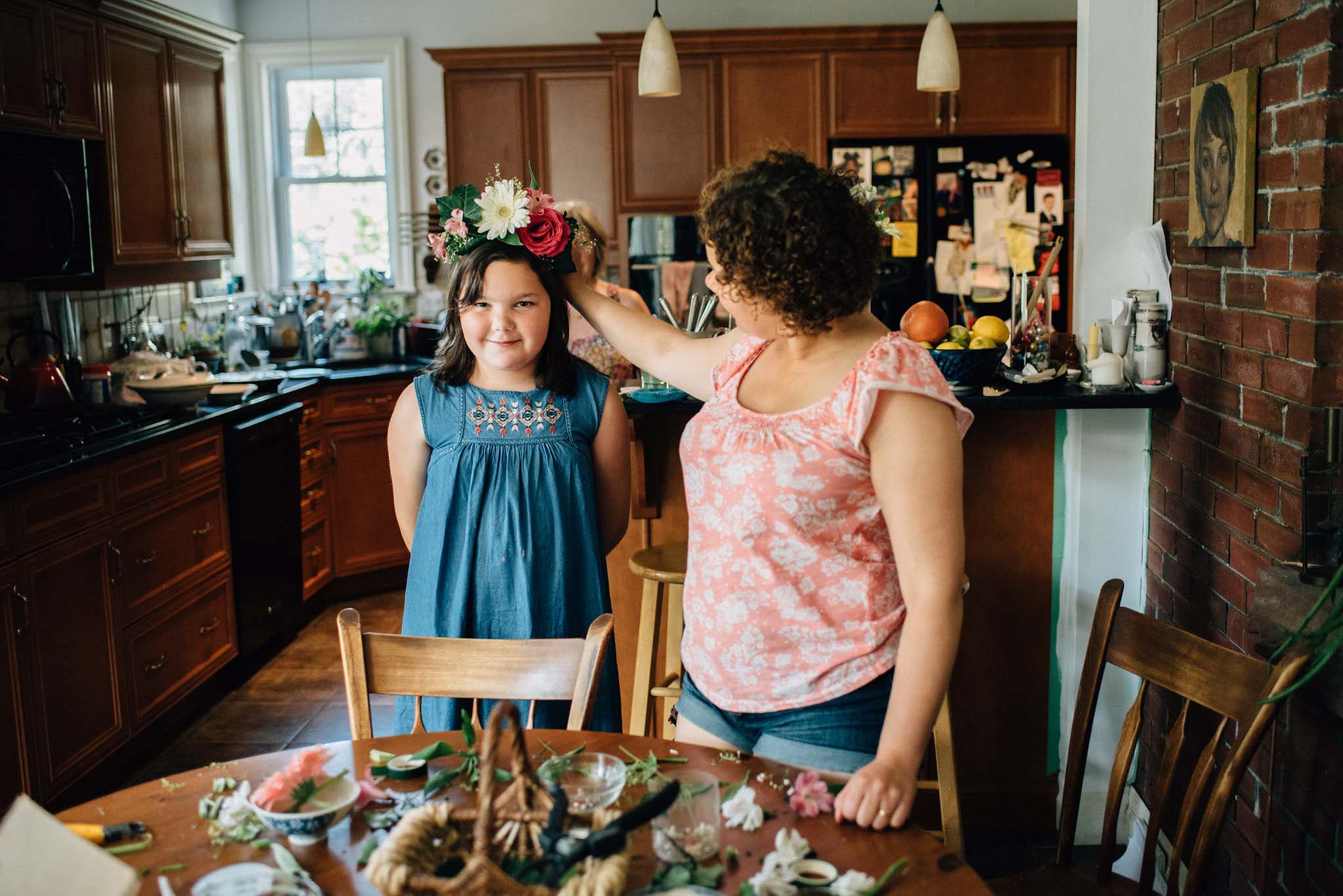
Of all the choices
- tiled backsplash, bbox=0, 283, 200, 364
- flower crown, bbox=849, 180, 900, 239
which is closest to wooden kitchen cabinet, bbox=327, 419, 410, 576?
tiled backsplash, bbox=0, 283, 200, 364

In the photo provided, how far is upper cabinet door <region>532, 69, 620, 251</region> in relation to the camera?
5645mm

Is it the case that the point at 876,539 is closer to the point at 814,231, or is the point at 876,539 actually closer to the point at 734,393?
the point at 734,393

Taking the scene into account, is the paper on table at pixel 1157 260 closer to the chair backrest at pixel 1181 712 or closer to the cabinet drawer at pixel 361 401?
the chair backrest at pixel 1181 712

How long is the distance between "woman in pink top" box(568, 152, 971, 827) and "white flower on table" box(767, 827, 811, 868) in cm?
9

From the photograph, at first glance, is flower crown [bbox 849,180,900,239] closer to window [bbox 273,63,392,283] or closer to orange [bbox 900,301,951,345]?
orange [bbox 900,301,951,345]

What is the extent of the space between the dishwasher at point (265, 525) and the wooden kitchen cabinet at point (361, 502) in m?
0.39

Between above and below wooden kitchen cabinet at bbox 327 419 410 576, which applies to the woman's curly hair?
above

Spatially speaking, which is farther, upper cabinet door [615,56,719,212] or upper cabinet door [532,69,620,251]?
upper cabinet door [532,69,620,251]

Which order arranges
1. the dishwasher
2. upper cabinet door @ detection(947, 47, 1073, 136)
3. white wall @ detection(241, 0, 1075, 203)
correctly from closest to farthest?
1. the dishwasher
2. upper cabinet door @ detection(947, 47, 1073, 136)
3. white wall @ detection(241, 0, 1075, 203)

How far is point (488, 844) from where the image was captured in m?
1.08

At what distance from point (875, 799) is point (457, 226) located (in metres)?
1.12

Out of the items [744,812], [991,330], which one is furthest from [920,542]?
[991,330]

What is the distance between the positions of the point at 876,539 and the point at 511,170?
14.9ft

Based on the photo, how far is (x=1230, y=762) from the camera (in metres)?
1.48
